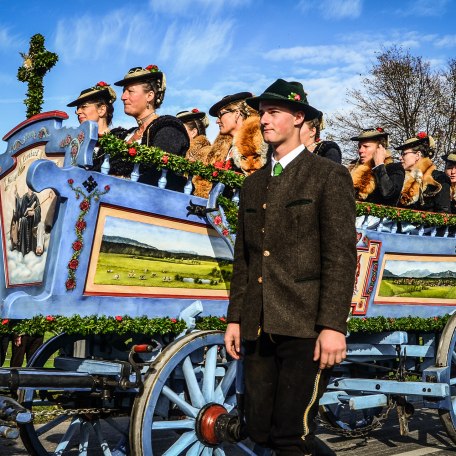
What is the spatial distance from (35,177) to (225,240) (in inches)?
50.9

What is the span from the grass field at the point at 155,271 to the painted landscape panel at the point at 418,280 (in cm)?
161

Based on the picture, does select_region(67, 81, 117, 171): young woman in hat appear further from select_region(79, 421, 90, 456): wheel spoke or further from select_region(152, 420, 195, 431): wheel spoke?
select_region(152, 420, 195, 431): wheel spoke

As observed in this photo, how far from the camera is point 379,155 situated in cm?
693

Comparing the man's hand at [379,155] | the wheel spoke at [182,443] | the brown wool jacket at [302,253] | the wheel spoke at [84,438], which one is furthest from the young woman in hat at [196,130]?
the brown wool jacket at [302,253]

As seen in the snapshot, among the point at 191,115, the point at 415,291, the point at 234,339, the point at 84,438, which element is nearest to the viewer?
the point at 234,339

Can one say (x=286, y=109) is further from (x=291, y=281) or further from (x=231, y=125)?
(x=231, y=125)

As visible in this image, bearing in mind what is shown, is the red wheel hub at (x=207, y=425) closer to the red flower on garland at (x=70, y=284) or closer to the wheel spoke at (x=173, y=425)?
the wheel spoke at (x=173, y=425)

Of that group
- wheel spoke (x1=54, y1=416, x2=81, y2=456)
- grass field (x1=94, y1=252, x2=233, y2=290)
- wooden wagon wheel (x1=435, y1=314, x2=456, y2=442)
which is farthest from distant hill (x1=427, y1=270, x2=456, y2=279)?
wheel spoke (x1=54, y1=416, x2=81, y2=456)

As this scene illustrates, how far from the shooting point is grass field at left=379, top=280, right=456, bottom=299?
580cm

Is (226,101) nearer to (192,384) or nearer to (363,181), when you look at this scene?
(363,181)

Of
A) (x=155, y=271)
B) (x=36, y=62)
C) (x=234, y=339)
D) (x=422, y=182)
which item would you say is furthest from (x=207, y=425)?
(x=422, y=182)

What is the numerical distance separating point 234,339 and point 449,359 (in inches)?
98.6

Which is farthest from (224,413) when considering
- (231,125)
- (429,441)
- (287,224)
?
(231,125)

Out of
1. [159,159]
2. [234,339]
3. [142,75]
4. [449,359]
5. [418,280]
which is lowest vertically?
[449,359]
